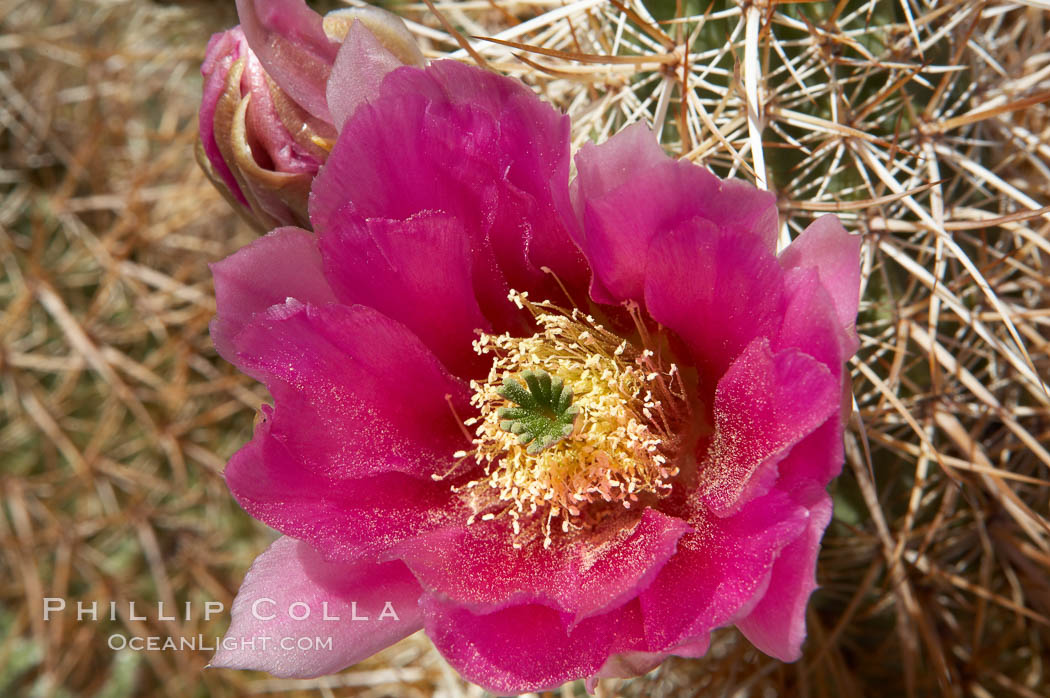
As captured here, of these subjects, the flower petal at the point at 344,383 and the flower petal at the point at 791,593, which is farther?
the flower petal at the point at 344,383

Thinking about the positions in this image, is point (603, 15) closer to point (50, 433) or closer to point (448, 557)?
point (448, 557)

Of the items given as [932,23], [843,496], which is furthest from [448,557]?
[932,23]

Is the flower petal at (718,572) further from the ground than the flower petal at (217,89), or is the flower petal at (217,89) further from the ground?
the flower petal at (217,89)

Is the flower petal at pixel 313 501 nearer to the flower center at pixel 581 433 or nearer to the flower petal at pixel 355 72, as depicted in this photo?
the flower center at pixel 581 433

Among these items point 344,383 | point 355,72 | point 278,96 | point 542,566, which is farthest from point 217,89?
point 542,566

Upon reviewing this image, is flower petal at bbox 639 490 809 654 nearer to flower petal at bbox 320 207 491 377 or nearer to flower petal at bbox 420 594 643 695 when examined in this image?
flower petal at bbox 420 594 643 695

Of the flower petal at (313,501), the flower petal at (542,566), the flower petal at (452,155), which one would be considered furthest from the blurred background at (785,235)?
the flower petal at (313,501)

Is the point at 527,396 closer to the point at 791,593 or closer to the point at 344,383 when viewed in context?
the point at 344,383
